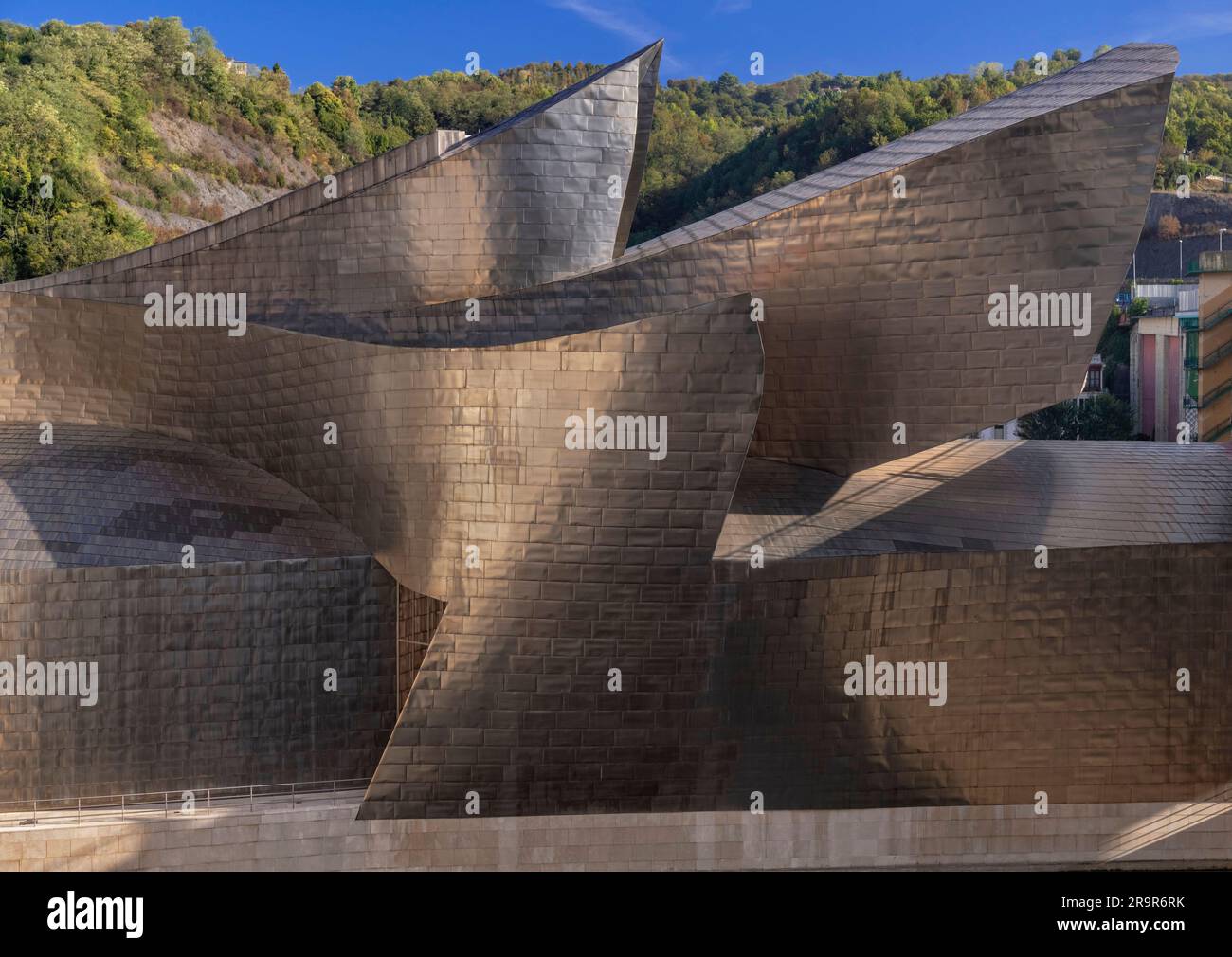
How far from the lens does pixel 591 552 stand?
42.3 feet

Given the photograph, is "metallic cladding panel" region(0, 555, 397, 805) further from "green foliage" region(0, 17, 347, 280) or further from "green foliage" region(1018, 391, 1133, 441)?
"green foliage" region(1018, 391, 1133, 441)

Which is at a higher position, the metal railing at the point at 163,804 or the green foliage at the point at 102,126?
the green foliage at the point at 102,126

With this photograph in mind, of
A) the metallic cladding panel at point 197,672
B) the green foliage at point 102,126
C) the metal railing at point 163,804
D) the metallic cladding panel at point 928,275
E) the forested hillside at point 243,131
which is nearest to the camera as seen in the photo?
the metallic cladding panel at point 928,275

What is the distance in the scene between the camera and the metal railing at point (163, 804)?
1320 cm

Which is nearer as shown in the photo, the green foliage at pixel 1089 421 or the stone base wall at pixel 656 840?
the stone base wall at pixel 656 840

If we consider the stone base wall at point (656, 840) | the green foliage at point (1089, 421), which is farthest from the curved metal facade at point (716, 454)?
the green foliage at point (1089, 421)

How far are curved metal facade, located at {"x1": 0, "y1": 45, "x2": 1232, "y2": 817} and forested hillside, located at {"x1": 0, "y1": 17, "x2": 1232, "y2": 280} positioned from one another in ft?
82.7

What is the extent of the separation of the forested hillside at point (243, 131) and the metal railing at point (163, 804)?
85.4 ft

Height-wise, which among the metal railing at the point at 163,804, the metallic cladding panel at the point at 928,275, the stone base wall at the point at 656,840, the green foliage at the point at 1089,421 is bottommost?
the stone base wall at the point at 656,840

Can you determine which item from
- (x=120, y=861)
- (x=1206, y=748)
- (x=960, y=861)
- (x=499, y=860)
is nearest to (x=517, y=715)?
(x=499, y=860)

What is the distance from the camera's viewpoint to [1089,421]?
4500 centimetres

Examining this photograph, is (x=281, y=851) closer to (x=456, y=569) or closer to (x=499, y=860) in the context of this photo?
(x=499, y=860)

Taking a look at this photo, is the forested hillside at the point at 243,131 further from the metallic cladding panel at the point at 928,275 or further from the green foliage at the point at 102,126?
the metallic cladding panel at the point at 928,275

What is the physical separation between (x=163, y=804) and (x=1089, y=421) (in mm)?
38934
